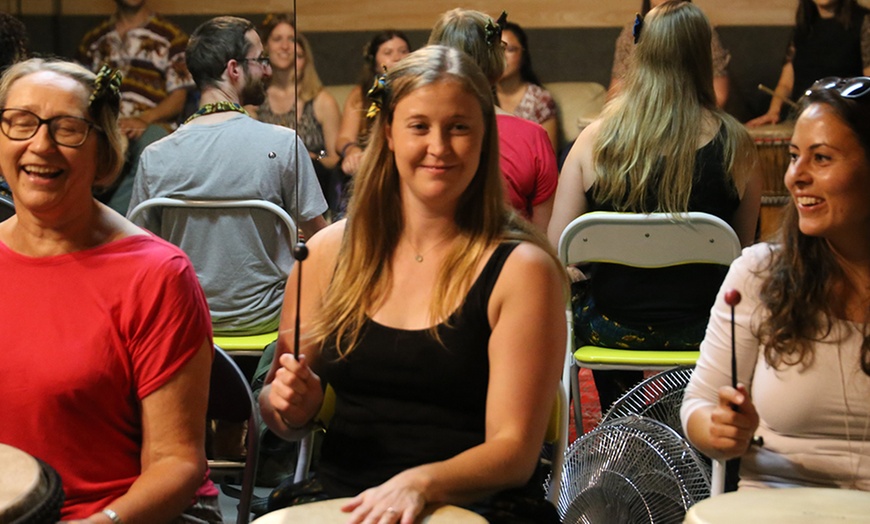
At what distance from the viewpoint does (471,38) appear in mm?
3365

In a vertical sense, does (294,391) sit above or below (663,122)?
below

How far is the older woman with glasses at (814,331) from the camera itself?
1.85 metres

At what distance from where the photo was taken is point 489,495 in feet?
5.93

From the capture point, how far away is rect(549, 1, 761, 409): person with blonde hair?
3.06m

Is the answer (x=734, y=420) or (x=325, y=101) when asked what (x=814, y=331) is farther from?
(x=325, y=101)

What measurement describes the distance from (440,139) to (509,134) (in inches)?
59.9

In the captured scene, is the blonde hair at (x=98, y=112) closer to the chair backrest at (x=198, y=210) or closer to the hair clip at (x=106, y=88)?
the hair clip at (x=106, y=88)

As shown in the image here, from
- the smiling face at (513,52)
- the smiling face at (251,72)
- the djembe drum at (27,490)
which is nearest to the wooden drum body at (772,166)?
the smiling face at (513,52)

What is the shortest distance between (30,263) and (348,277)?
0.53 m

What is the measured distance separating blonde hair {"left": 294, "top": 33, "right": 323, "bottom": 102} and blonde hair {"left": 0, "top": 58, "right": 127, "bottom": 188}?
9.19 ft

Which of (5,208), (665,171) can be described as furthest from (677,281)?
(5,208)

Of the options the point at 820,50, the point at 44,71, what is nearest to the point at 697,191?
the point at 44,71

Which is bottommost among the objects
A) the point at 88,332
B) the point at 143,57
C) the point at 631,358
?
the point at 631,358

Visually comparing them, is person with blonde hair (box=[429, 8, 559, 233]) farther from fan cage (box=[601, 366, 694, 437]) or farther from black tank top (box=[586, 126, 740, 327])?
fan cage (box=[601, 366, 694, 437])
